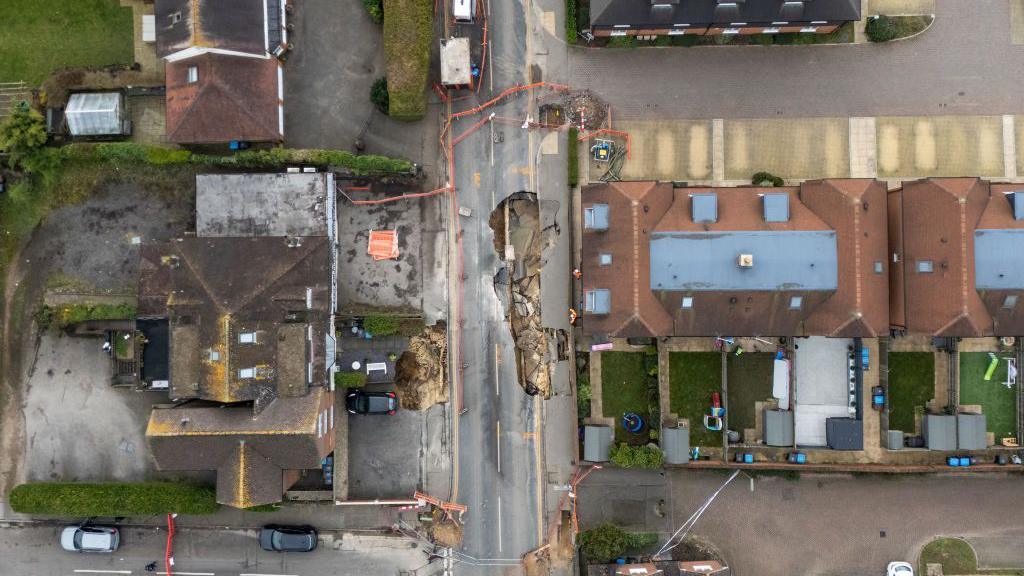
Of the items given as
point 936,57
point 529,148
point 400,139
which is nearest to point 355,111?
point 400,139

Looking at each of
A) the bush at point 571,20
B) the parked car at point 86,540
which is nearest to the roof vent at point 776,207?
the bush at point 571,20

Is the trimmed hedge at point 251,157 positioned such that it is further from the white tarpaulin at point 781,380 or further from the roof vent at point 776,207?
the white tarpaulin at point 781,380

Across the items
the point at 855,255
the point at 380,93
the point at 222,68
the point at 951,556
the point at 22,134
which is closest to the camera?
the point at 855,255

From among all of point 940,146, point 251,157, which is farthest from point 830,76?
point 251,157

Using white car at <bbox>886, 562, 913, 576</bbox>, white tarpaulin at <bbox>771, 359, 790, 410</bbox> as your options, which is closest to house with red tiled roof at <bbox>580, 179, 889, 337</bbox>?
white tarpaulin at <bbox>771, 359, 790, 410</bbox>

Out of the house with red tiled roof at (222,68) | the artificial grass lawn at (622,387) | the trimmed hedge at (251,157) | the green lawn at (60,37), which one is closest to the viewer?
the house with red tiled roof at (222,68)

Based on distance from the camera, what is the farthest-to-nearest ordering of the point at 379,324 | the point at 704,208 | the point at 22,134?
the point at 379,324
the point at 22,134
the point at 704,208

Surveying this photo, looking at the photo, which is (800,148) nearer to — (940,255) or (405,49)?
(940,255)
